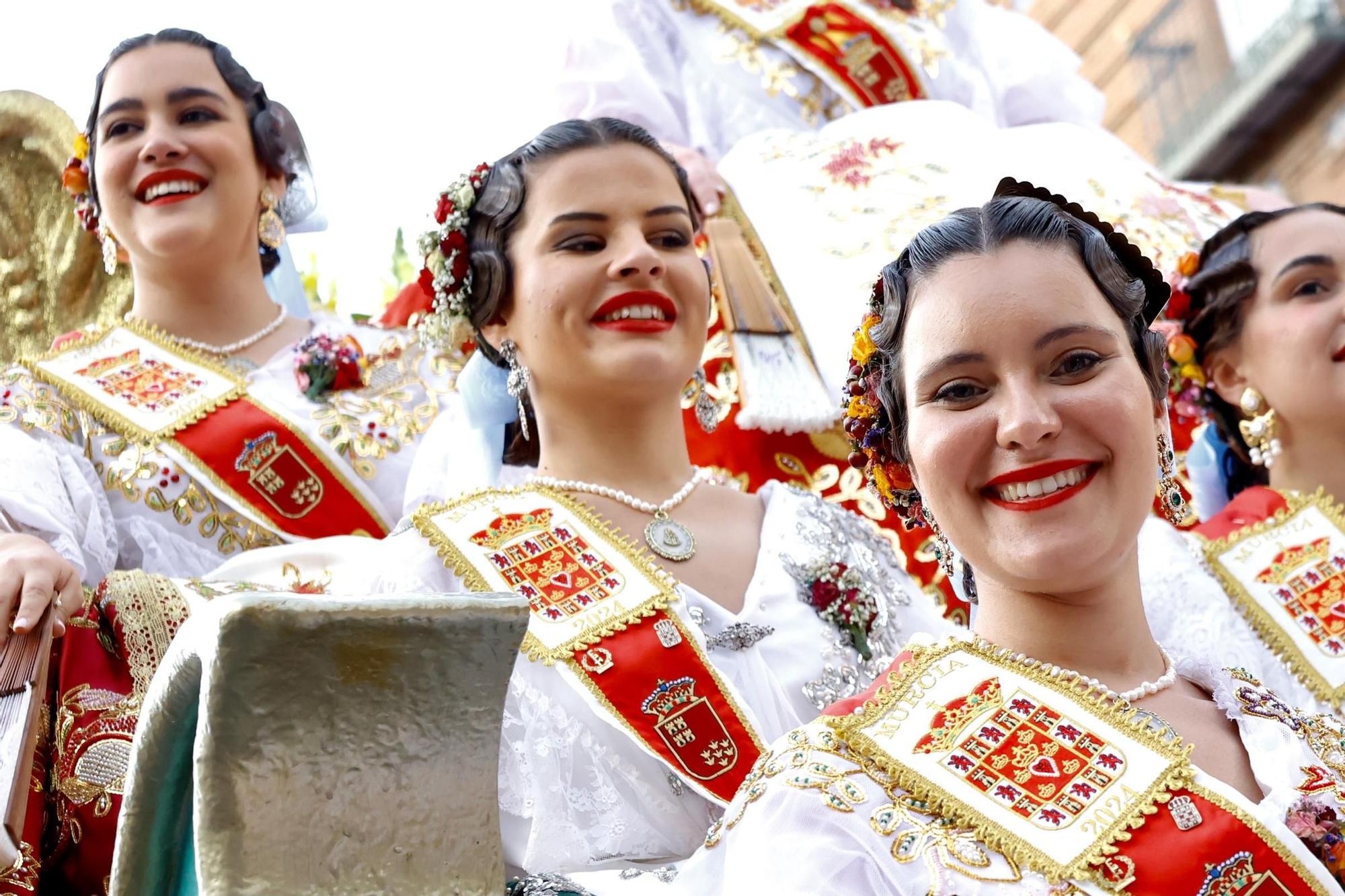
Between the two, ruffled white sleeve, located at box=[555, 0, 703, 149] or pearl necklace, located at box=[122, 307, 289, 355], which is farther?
ruffled white sleeve, located at box=[555, 0, 703, 149]

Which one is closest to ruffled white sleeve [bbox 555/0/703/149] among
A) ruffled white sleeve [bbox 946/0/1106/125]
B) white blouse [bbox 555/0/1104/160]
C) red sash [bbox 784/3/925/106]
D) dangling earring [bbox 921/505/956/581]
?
white blouse [bbox 555/0/1104/160]

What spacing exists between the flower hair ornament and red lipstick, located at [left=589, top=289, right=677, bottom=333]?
0.67 m

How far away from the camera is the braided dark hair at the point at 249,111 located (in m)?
4.22

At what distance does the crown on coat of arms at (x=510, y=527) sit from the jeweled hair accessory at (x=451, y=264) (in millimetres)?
483

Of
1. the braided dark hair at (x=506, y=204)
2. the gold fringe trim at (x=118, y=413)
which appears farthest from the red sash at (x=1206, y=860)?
the gold fringe trim at (x=118, y=413)

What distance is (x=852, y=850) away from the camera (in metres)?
2.07

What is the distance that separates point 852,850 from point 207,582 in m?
1.54

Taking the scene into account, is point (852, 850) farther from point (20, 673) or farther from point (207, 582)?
point (207, 582)

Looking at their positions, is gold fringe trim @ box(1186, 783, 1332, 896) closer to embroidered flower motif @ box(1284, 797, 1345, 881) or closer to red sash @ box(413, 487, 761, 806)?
embroidered flower motif @ box(1284, 797, 1345, 881)

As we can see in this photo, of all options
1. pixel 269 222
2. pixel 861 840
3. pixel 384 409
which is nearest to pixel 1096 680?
pixel 861 840

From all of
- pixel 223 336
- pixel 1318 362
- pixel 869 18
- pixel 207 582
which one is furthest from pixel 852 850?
pixel 869 18

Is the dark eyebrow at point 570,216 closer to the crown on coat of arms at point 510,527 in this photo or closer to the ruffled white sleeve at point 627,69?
the crown on coat of arms at point 510,527

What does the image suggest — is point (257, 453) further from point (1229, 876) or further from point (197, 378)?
point (1229, 876)

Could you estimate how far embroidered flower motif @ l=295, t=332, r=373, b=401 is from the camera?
416 centimetres
